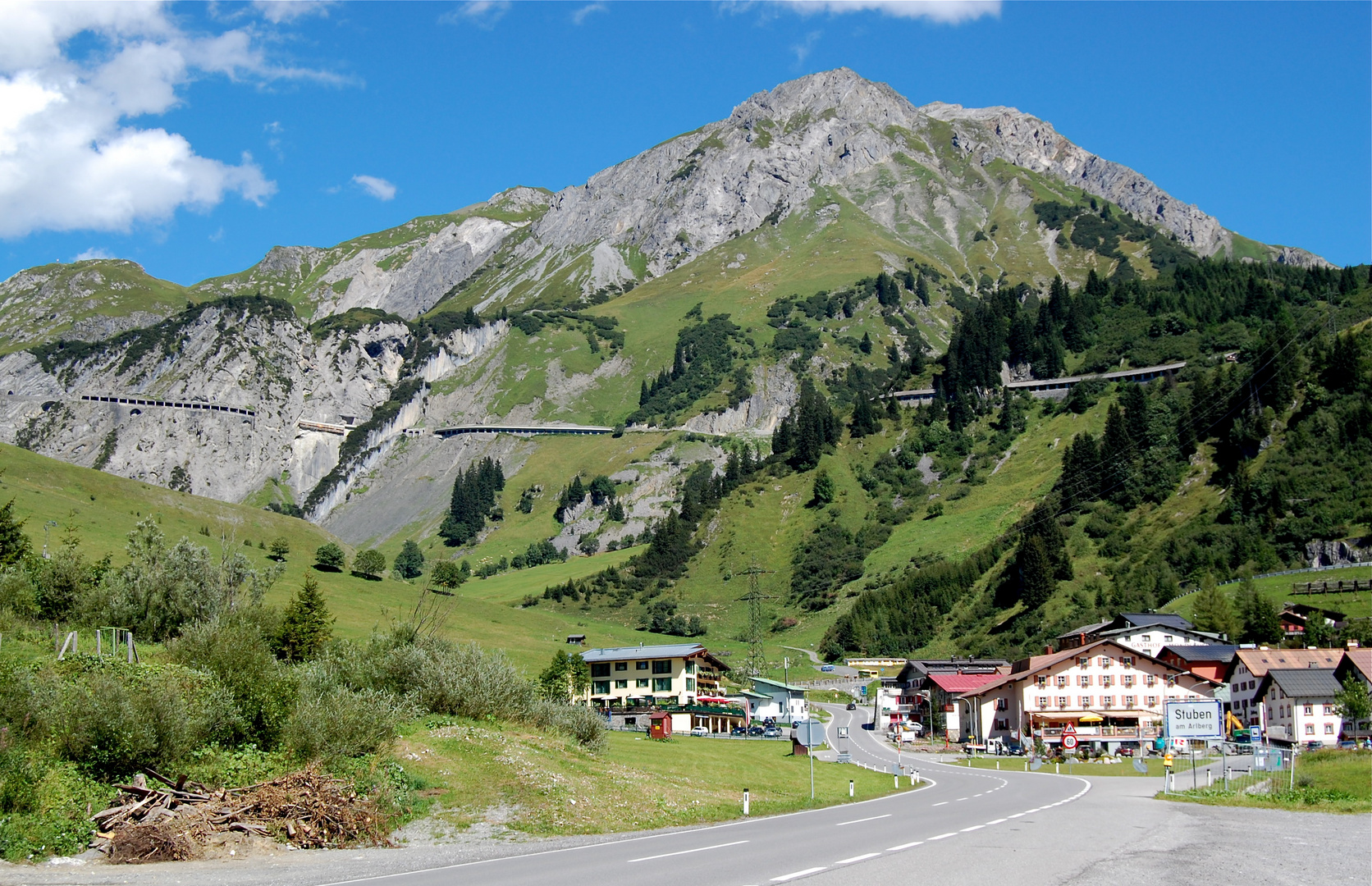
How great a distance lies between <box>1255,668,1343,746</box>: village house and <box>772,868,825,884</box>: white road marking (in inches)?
2709

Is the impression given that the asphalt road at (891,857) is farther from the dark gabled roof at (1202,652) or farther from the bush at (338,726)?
the dark gabled roof at (1202,652)

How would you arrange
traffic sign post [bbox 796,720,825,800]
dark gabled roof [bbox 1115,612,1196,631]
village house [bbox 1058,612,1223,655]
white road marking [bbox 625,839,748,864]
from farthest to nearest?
dark gabled roof [bbox 1115,612,1196,631], village house [bbox 1058,612,1223,655], traffic sign post [bbox 796,720,825,800], white road marking [bbox 625,839,748,864]

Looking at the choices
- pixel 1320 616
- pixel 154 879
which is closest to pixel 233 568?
pixel 154 879

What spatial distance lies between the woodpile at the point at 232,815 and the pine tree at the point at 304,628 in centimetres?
4069

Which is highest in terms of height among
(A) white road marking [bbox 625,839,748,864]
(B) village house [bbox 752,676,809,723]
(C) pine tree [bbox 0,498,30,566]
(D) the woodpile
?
(C) pine tree [bbox 0,498,30,566]

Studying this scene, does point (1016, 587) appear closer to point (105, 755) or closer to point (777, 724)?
point (777, 724)

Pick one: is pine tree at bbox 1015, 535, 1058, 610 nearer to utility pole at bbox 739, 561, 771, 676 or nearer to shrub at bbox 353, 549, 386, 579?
utility pole at bbox 739, 561, 771, 676

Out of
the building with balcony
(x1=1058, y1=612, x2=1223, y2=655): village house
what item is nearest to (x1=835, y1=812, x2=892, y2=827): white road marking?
the building with balcony

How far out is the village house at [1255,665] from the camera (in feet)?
272

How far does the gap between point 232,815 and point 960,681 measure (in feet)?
293

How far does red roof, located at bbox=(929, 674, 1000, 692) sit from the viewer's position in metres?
103

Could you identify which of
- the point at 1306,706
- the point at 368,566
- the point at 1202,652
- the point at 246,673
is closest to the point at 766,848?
the point at 246,673

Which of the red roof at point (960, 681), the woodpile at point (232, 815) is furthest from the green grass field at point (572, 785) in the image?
the red roof at point (960, 681)

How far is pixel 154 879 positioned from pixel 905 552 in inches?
6208
